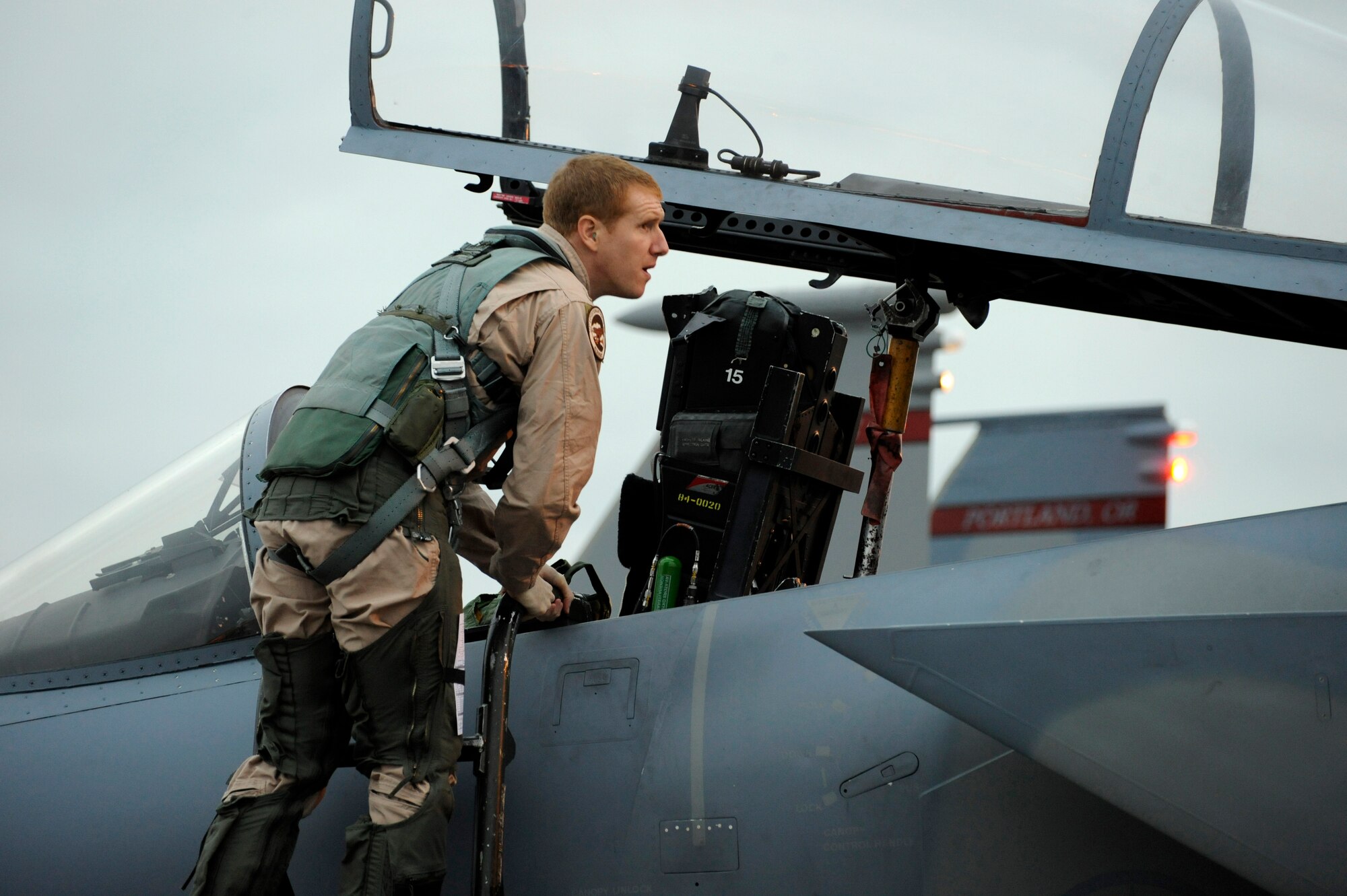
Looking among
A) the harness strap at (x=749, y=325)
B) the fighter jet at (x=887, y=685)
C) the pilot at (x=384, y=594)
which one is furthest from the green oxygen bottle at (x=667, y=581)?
the pilot at (x=384, y=594)

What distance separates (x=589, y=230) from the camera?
2426 millimetres

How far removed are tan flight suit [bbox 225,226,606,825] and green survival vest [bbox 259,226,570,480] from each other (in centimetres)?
4

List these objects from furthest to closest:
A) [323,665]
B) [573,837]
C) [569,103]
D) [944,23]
A: 1. [569,103]
2. [944,23]
3. [573,837]
4. [323,665]

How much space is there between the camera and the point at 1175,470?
4531 mm

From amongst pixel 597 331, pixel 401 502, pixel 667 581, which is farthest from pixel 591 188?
pixel 667 581

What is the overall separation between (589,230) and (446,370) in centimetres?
49

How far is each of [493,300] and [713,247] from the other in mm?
1487

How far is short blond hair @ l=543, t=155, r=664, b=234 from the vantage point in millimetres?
2410

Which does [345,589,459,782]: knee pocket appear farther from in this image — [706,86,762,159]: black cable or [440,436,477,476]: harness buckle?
[706,86,762,159]: black cable

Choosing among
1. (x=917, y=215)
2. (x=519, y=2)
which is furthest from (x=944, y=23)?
(x=519, y=2)

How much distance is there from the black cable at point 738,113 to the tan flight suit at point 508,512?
4.48 feet

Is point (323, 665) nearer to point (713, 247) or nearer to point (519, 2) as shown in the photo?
point (713, 247)

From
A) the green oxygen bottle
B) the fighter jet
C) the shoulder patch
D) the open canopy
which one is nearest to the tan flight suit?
the shoulder patch

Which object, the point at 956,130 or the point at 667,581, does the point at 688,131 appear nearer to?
the point at 956,130
